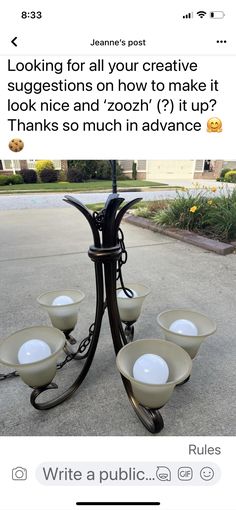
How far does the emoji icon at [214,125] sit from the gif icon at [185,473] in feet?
3.97

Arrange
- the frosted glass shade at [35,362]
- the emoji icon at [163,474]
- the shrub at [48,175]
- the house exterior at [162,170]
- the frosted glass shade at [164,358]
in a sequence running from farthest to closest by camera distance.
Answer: the house exterior at [162,170]
the shrub at [48,175]
the frosted glass shade at [35,362]
the frosted glass shade at [164,358]
the emoji icon at [163,474]

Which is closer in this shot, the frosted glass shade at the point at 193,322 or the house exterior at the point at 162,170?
the frosted glass shade at the point at 193,322

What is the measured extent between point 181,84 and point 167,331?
1.01 meters

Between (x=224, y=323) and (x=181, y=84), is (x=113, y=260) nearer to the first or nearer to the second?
(x=181, y=84)

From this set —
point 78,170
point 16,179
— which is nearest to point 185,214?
point 78,170

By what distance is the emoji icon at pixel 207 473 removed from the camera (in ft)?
2.93

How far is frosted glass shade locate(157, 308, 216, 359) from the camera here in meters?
1.33

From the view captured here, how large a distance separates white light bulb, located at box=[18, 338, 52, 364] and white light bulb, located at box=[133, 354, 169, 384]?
1.24ft

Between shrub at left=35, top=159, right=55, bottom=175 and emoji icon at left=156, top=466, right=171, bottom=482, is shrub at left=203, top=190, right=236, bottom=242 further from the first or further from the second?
shrub at left=35, top=159, right=55, bottom=175

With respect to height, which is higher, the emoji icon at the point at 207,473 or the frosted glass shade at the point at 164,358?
the frosted glass shade at the point at 164,358

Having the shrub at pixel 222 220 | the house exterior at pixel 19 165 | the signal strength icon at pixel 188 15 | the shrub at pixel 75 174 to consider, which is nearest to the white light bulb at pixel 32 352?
the signal strength icon at pixel 188 15

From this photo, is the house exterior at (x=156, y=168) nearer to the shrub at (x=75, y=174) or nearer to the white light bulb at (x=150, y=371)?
the shrub at (x=75, y=174)

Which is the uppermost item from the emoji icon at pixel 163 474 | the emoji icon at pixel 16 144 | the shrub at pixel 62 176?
the shrub at pixel 62 176

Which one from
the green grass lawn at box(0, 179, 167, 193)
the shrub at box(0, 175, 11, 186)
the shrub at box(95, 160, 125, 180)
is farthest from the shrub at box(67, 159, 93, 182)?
the shrub at box(0, 175, 11, 186)
